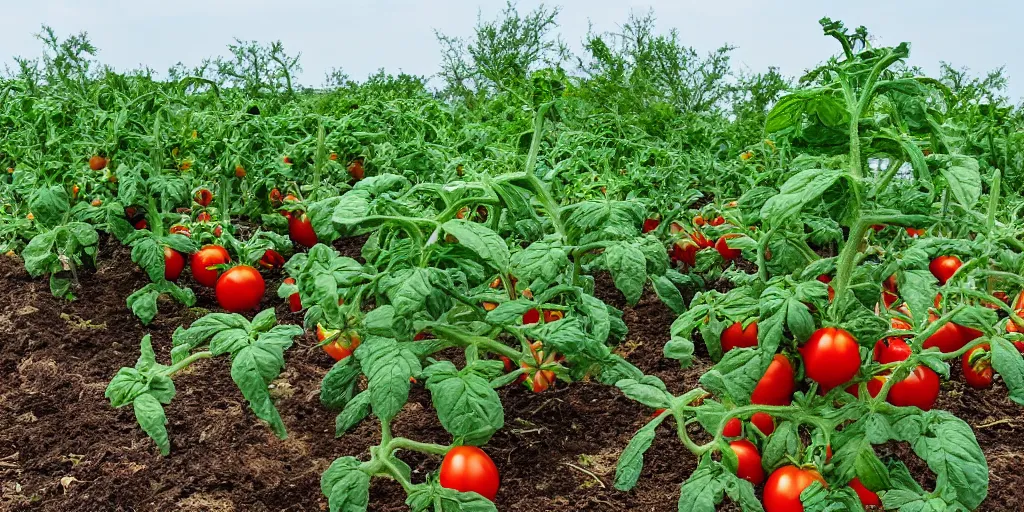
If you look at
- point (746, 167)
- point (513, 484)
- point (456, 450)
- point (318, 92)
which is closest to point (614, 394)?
point (513, 484)

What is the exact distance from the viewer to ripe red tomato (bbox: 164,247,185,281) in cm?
378

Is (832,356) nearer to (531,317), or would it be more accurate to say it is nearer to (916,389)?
(916,389)

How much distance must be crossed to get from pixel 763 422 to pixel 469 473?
726mm

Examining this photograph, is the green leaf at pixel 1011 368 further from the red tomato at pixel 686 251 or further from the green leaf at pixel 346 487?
the red tomato at pixel 686 251

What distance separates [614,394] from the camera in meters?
3.02

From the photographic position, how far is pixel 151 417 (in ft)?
7.39

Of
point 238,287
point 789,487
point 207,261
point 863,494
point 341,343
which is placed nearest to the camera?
point 789,487

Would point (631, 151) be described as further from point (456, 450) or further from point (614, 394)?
point (456, 450)

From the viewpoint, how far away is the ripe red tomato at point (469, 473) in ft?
7.27

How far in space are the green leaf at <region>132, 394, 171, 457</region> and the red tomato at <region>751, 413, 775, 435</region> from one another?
1376mm

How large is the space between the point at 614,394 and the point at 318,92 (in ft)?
14.9

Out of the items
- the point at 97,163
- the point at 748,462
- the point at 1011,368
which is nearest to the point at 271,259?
the point at 97,163

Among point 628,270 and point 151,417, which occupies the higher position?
point 628,270

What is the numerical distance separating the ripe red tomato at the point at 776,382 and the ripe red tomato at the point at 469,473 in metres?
0.62
